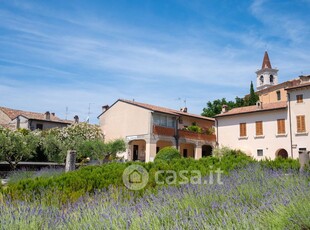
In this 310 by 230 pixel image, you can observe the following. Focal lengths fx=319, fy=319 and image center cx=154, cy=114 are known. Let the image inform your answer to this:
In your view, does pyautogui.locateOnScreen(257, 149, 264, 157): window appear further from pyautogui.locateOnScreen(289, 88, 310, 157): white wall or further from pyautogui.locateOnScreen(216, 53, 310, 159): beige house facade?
pyautogui.locateOnScreen(289, 88, 310, 157): white wall

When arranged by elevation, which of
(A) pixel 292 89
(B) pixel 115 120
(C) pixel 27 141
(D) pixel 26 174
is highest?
(A) pixel 292 89

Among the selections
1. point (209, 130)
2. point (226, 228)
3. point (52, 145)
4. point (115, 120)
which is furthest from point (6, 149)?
point (209, 130)

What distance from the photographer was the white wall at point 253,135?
2625cm

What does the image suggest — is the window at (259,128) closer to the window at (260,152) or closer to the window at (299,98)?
the window at (260,152)

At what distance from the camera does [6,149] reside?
18.0m

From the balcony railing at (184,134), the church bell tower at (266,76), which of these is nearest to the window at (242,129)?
the balcony railing at (184,134)

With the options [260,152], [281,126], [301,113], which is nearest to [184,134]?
[260,152]

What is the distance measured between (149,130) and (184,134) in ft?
13.0

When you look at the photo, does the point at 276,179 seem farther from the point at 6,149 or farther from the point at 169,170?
the point at 6,149

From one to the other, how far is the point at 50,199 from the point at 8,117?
34.7 meters

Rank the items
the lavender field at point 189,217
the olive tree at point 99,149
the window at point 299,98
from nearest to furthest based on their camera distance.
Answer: the lavender field at point 189,217
the olive tree at point 99,149
the window at point 299,98

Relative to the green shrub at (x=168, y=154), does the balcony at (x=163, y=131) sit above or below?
above

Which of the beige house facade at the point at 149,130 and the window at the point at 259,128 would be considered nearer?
the beige house facade at the point at 149,130

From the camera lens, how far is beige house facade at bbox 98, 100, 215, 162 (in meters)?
26.6
